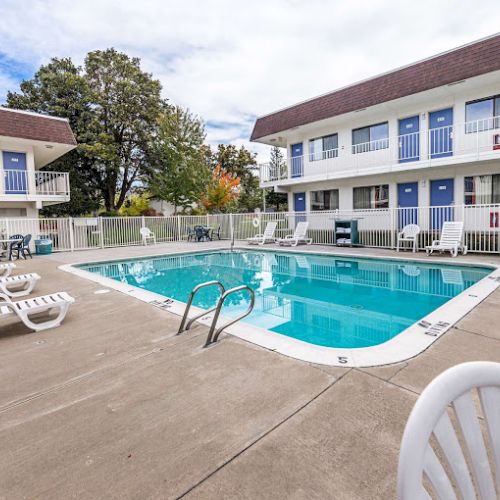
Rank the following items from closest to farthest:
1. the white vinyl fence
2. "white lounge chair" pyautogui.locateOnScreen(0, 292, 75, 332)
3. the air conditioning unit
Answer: "white lounge chair" pyautogui.locateOnScreen(0, 292, 75, 332) < the white vinyl fence < the air conditioning unit

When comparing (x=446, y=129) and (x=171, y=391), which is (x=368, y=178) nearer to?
(x=446, y=129)

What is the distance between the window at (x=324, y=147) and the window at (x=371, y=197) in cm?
243

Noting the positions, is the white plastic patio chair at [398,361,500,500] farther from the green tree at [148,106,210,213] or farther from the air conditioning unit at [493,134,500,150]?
the green tree at [148,106,210,213]

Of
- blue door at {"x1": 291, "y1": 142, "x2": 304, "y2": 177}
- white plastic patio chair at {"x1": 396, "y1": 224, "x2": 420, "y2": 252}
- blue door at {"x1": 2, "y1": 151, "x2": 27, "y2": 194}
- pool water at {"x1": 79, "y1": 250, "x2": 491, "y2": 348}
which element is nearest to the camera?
pool water at {"x1": 79, "y1": 250, "x2": 491, "y2": 348}

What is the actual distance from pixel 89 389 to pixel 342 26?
13.1 meters

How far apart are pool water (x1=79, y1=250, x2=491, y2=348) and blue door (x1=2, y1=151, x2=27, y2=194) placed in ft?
27.7

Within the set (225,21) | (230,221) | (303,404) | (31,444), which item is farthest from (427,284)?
(230,221)

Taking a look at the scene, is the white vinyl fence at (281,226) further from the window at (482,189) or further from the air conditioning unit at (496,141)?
the air conditioning unit at (496,141)

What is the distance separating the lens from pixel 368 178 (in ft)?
55.4

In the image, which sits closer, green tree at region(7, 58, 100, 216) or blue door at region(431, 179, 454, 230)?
blue door at region(431, 179, 454, 230)

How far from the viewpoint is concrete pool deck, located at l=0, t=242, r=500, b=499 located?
1991 millimetres

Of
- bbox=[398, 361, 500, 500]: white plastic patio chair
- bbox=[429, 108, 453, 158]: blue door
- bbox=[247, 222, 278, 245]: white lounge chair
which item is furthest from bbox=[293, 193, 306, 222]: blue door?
bbox=[398, 361, 500, 500]: white plastic patio chair

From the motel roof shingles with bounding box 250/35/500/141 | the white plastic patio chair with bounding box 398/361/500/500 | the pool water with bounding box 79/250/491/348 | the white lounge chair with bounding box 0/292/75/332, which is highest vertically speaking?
the motel roof shingles with bounding box 250/35/500/141

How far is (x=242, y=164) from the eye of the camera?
36.6 m
